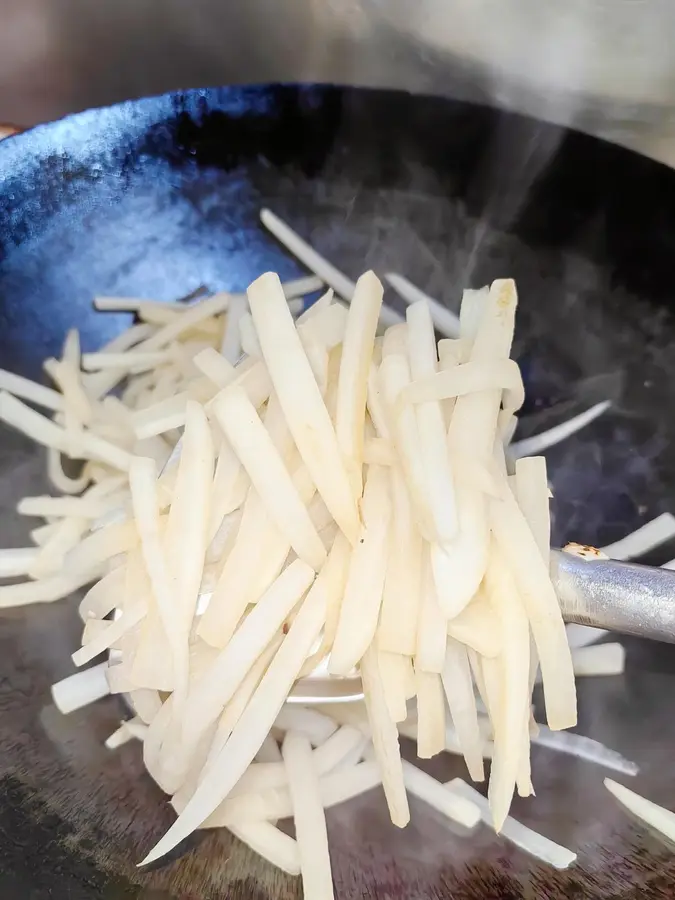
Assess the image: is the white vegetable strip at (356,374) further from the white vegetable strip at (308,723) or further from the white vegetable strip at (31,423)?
the white vegetable strip at (31,423)

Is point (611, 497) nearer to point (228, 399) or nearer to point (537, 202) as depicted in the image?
point (537, 202)

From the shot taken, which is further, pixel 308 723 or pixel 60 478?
pixel 60 478

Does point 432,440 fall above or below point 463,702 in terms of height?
above

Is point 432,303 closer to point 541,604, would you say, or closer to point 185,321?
point 185,321

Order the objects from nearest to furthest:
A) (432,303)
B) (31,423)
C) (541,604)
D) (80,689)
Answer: (541,604) → (80,689) → (31,423) → (432,303)

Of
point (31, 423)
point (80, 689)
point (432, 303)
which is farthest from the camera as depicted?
point (432, 303)

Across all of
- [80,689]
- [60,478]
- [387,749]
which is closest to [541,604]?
[387,749]

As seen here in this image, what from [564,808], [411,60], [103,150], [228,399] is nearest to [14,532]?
[228,399]

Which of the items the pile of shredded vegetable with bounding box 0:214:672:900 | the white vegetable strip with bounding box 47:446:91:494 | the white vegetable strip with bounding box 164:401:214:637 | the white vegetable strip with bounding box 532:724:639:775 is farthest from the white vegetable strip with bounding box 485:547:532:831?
the white vegetable strip with bounding box 47:446:91:494
